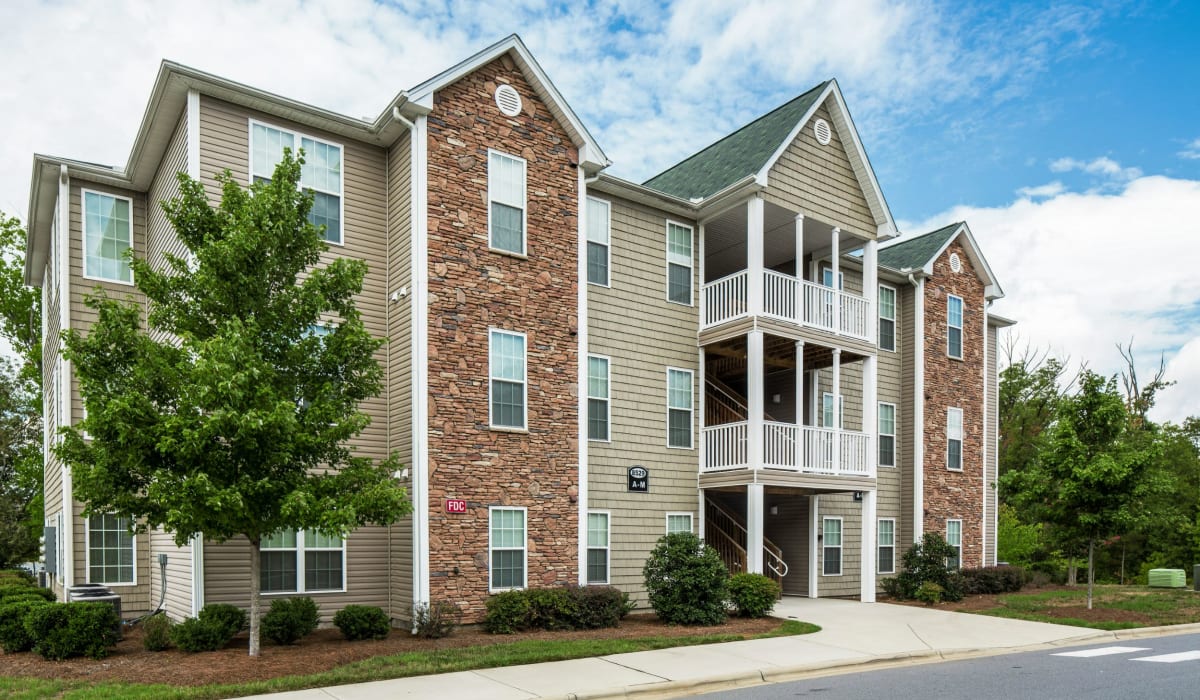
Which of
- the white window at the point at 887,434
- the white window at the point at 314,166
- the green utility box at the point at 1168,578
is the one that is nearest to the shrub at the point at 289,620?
the white window at the point at 314,166

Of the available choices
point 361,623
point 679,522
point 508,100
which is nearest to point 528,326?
point 508,100

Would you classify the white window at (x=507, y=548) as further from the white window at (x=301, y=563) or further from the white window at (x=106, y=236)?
the white window at (x=106, y=236)

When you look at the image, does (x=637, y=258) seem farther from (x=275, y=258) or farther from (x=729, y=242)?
(x=275, y=258)

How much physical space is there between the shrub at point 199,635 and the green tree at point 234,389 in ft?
3.16

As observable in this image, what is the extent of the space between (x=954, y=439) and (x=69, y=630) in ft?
73.1

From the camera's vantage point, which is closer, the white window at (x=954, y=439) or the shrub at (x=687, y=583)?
the shrub at (x=687, y=583)

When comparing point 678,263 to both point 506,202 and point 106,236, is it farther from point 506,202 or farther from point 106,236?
point 106,236

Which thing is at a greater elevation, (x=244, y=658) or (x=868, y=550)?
(x=244, y=658)

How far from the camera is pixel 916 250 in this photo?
1027 inches

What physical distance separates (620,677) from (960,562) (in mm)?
17290

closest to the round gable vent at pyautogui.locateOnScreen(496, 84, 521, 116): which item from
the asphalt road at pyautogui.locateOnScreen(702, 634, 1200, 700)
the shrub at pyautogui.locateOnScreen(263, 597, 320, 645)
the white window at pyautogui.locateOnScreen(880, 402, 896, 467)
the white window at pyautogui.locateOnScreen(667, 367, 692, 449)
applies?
the white window at pyautogui.locateOnScreen(667, 367, 692, 449)

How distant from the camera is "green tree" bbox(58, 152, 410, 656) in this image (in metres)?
10.7

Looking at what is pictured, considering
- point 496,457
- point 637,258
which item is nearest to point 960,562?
point 637,258

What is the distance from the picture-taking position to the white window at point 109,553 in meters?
16.1
